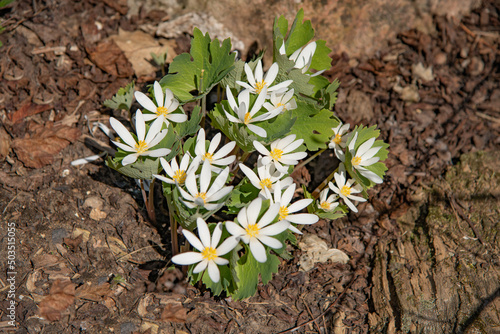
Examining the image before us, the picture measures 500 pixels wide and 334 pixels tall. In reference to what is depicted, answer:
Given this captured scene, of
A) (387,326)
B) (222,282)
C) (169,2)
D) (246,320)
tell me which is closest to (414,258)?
(387,326)

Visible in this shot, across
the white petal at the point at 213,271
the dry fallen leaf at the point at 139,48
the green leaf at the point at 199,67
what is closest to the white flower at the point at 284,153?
the green leaf at the point at 199,67

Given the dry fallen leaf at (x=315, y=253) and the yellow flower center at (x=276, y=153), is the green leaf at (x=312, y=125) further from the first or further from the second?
the dry fallen leaf at (x=315, y=253)

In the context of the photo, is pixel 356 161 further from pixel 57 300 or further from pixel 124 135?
pixel 57 300

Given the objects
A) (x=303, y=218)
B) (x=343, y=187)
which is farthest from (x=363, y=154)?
(x=303, y=218)

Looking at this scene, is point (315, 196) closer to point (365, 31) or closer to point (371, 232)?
point (371, 232)

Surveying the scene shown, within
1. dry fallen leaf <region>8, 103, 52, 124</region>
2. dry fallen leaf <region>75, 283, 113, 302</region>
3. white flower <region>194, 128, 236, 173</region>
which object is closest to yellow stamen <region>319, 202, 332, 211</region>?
white flower <region>194, 128, 236, 173</region>

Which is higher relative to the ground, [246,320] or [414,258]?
[414,258]

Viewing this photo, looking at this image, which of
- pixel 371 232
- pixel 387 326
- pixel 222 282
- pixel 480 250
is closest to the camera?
pixel 222 282
